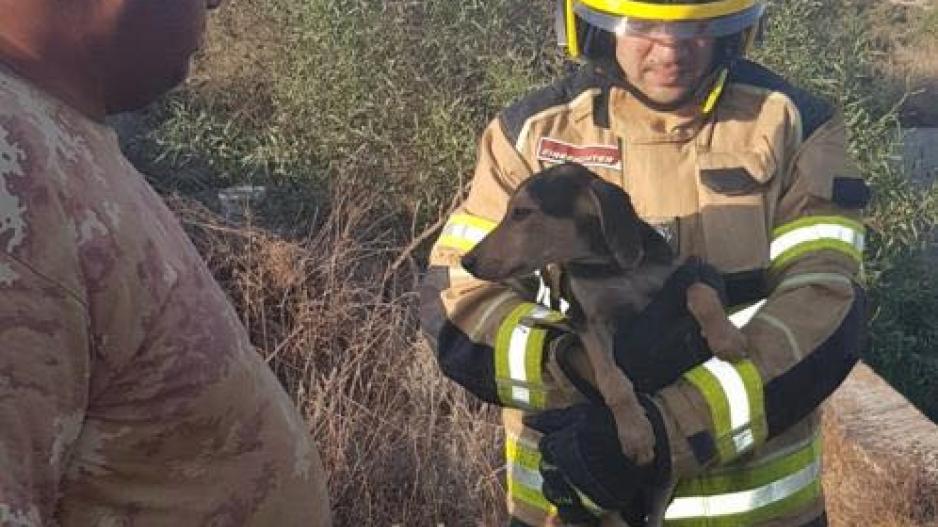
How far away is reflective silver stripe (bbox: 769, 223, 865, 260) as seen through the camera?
2.44 m

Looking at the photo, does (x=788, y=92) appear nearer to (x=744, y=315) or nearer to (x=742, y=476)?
(x=744, y=315)

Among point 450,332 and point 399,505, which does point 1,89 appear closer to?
point 450,332

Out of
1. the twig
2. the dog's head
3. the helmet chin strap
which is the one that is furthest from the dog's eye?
the twig

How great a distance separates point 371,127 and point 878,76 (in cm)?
372

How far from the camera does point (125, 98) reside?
156 cm

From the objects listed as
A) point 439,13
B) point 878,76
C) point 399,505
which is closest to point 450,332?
point 399,505

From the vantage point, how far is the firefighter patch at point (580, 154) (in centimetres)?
261

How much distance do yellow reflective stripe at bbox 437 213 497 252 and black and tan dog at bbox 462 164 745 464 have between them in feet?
0.17

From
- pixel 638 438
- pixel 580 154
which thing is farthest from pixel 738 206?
pixel 638 438

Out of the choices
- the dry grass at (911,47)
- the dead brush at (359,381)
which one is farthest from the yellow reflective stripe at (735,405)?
the dry grass at (911,47)

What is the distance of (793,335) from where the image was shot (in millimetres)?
2359

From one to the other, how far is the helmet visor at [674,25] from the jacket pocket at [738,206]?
254 mm

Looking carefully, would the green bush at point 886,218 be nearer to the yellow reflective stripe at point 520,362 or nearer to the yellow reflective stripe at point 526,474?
the yellow reflective stripe at point 526,474

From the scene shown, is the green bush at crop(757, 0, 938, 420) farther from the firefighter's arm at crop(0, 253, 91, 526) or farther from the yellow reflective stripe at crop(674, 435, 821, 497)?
the firefighter's arm at crop(0, 253, 91, 526)
